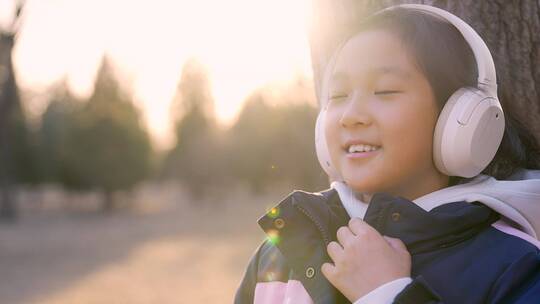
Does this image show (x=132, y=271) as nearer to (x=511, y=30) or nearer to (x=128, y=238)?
(x=128, y=238)

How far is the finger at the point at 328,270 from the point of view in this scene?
1.65 m

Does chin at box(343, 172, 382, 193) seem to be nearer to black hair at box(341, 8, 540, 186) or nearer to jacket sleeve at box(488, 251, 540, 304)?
black hair at box(341, 8, 540, 186)

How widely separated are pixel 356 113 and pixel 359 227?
0.30 meters

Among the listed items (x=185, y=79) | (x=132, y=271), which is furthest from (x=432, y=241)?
(x=185, y=79)

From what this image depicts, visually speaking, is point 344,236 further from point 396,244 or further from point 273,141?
point 273,141

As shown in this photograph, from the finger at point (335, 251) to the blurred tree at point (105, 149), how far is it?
3099 cm

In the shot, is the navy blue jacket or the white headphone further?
the white headphone

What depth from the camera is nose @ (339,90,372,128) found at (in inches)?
65.7

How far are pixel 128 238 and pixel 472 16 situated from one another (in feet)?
68.8

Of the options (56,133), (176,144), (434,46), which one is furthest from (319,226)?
(176,144)

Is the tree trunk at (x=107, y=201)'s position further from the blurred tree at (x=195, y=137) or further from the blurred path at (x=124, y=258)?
the blurred tree at (x=195, y=137)

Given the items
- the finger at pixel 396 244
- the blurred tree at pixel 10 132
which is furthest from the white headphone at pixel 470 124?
the blurred tree at pixel 10 132

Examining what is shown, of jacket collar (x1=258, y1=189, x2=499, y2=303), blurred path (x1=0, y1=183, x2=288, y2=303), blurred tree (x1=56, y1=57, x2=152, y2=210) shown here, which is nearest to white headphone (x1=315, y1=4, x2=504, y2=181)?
jacket collar (x1=258, y1=189, x2=499, y2=303)

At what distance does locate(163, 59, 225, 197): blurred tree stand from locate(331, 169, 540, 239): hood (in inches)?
1525
